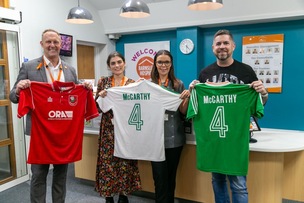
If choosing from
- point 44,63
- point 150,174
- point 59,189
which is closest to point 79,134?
point 59,189

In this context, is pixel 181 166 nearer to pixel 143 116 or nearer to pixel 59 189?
pixel 143 116

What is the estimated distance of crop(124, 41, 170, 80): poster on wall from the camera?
5.39 meters

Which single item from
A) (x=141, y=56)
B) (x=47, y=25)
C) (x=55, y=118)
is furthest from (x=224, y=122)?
(x=141, y=56)

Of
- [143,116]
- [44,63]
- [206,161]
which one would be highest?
[44,63]

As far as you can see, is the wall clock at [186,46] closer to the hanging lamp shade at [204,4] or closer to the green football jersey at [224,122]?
the hanging lamp shade at [204,4]

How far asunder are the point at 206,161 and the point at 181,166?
64 centimetres

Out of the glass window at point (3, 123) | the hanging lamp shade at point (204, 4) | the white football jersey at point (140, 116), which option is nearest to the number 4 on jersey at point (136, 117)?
the white football jersey at point (140, 116)

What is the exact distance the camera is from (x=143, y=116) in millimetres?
2381

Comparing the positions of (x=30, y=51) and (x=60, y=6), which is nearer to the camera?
(x=30, y=51)

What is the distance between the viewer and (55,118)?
7.29 ft

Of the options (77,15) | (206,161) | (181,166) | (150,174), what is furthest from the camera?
(77,15)

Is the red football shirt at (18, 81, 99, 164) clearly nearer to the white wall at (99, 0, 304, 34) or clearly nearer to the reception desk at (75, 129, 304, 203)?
the reception desk at (75, 129, 304, 203)

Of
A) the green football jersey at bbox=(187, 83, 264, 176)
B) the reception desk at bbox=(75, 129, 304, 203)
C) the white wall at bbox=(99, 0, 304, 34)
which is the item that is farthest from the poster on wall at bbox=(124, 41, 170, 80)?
the green football jersey at bbox=(187, 83, 264, 176)

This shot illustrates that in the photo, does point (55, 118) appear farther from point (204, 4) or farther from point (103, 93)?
point (204, 4)
